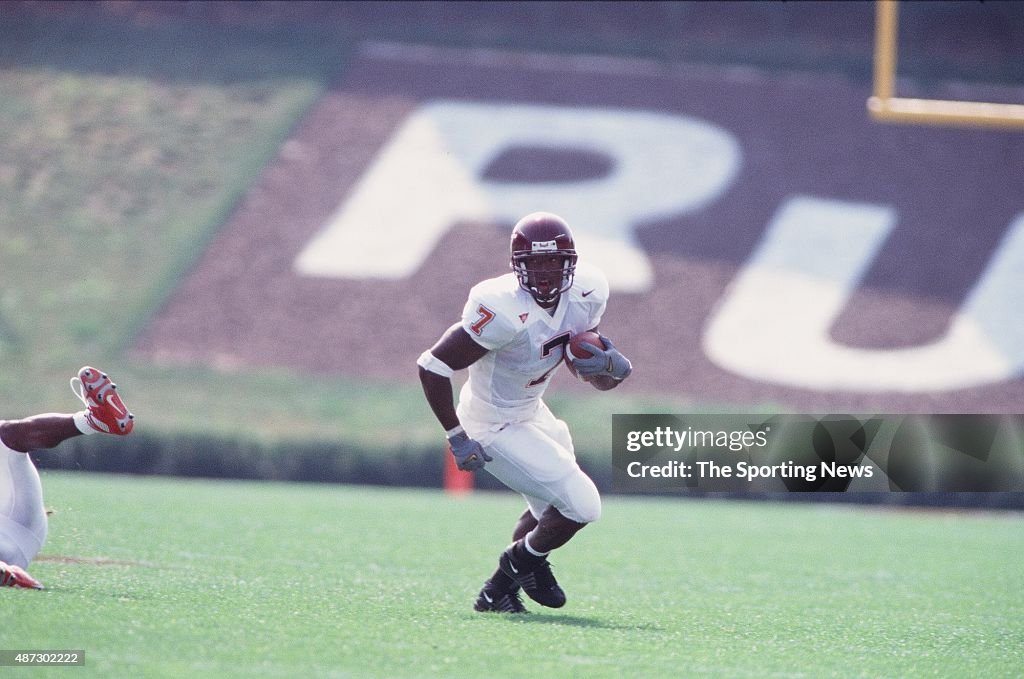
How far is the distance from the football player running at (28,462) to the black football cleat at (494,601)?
69.3 inches

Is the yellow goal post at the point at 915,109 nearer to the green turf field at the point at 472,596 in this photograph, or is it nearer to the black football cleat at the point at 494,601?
the green turf field at the point at 472,596

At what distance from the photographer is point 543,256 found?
20.7ft

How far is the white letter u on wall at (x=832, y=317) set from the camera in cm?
1880

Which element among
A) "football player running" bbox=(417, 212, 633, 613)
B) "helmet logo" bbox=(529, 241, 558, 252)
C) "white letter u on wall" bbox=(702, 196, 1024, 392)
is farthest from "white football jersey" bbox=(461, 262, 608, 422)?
"white letter u on wall" bbox=(702, 196, 1024, 392)

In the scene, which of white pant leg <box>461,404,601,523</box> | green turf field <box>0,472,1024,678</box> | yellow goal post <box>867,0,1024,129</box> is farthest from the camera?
yellow goal post <box>867,0,1024,129</box>

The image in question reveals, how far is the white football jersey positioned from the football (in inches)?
4.5

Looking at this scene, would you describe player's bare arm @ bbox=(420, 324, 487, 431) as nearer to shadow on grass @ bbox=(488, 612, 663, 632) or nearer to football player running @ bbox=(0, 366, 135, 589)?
shadow on grass @ bbox=(488, 612, 663, 632)

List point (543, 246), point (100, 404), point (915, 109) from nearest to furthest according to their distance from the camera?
point (100, 404) → point (543, 246) → point (915, 109)

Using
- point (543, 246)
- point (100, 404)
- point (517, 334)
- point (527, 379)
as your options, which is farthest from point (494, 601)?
point (100, 404)

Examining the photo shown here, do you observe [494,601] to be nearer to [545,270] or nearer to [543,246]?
[545,270]

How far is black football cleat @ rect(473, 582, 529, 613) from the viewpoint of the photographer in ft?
21.5

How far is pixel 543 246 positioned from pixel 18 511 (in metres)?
2.54

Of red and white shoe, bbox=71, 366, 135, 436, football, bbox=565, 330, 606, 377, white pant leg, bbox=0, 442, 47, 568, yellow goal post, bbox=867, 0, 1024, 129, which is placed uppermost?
yellow goal post, bbox=867, 0, 1024, 129

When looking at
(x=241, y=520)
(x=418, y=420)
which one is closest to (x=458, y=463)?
(x=241, y=520)
